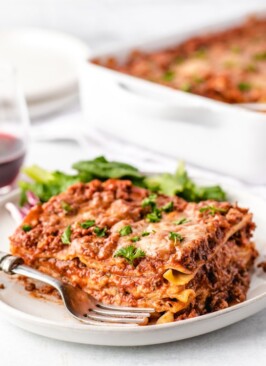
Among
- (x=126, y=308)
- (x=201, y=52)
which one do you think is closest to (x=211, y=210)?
(x=126, y=308)

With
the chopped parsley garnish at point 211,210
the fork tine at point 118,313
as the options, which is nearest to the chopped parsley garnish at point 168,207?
the chopped parsley garnish at point 211,210

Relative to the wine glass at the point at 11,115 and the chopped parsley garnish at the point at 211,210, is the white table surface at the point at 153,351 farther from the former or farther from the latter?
the wine glass at the point at 11,115

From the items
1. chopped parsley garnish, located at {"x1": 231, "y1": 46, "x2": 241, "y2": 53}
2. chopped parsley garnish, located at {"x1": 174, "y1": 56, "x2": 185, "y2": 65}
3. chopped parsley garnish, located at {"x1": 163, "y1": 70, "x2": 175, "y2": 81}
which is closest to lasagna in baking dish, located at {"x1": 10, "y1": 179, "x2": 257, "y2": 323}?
chopped parsley garnish, located at {"x1": 163, "y1": 70, "x2": 175, "y2": 81}

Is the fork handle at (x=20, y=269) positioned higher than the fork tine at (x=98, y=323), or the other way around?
the fork handle at (x=20, y=269)

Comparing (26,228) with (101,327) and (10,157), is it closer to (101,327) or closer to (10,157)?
(101,327)

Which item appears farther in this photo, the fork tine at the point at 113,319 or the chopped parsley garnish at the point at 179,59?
the chopped parsley garnish at the point at 179,59

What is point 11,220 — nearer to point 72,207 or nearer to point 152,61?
Result: point 72,207

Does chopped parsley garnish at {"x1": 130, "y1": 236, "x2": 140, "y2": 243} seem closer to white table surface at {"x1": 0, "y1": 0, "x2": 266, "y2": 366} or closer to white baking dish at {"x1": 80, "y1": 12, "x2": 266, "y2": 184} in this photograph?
white table surface at {"x1": 0, "y1": 0, "x2": 266, "y2": 366}

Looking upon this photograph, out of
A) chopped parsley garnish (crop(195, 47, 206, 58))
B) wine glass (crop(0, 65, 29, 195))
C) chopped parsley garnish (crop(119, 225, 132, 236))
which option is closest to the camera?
chopped parsley garnish (crop(119, 225, 132, 236))
